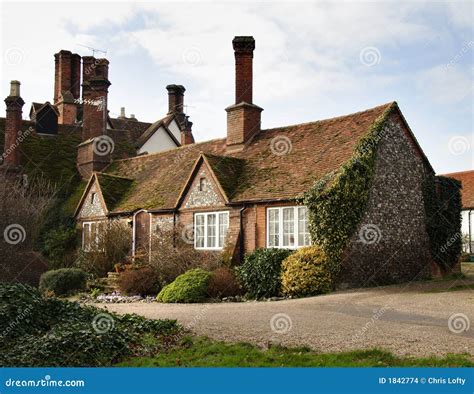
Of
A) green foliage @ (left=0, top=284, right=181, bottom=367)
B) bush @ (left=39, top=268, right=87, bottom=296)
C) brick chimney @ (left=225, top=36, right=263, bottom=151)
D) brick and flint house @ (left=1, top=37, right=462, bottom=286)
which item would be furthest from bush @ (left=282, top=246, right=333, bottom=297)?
bush @ (left=39, top=268, right=87, bottom=296)

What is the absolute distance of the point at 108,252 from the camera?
25359 mm

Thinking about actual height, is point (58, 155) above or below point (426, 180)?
above

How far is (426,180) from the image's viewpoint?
2320 centimetres

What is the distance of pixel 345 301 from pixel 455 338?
5.80m

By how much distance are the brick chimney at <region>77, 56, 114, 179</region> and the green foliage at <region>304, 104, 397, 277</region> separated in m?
18.8

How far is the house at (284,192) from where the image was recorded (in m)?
20.1

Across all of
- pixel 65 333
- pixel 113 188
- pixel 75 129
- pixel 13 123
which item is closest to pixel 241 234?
pixel 113 188

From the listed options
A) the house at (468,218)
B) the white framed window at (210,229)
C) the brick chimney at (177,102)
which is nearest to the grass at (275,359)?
the white framed window at (210,229)

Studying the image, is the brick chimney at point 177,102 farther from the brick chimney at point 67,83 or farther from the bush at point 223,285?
the bush at point 223,285

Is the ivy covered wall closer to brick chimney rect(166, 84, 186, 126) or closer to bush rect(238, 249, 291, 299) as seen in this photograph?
bush rect(238, 249, 291, 299)

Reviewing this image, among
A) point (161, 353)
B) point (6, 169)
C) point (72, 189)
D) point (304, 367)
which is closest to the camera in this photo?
point (304, 367)

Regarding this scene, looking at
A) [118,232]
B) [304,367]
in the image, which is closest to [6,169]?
[118,232]

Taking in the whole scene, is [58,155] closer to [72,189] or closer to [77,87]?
[72,189]

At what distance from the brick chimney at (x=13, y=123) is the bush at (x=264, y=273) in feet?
63.1
